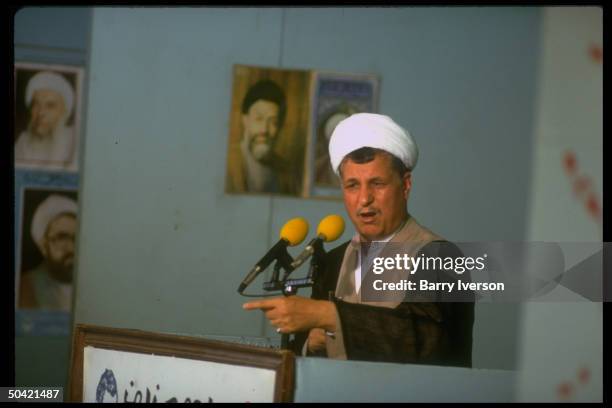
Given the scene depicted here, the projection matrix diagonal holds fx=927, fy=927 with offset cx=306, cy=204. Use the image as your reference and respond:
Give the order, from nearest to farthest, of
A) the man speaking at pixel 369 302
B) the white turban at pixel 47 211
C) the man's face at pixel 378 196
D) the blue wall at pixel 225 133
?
the man speaking at pixel 369 302 → the man's face at pixel 378 196 → the blue wall at pixel 225 133 → the white turban at pixel 47 211

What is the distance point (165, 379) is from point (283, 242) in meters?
0.69

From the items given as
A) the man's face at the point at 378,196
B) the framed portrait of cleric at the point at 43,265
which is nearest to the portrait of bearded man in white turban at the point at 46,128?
the framed portrait of cleric at the point at 43,265

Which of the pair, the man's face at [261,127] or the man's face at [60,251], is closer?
the man's face at [261,127]

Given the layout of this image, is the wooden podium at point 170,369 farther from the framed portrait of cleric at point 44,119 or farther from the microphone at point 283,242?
the framed portrait of cleric at point 44,119

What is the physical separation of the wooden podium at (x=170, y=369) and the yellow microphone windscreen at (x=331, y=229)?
0.59 meters

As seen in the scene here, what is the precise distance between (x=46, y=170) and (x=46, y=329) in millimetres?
721

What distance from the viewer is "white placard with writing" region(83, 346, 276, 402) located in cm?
318

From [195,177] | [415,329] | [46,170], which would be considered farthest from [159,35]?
[415,329]

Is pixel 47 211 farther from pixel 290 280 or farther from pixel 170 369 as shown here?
pixel 290 280

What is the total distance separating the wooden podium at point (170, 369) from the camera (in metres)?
3.15

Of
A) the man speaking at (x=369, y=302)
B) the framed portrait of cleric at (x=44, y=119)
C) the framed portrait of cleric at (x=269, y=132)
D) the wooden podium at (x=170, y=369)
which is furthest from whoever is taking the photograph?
the framed portrait of cleric at (x=44, y=119)

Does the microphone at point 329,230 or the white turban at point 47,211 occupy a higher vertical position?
the white turban at point 47,211

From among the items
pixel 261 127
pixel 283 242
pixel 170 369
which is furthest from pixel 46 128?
pixel 170 369

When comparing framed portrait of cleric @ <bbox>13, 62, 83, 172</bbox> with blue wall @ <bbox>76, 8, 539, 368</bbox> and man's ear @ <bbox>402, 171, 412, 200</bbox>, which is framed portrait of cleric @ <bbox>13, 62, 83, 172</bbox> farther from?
man's ear @ <bbox>402, 171, 412, 200</bbox>
